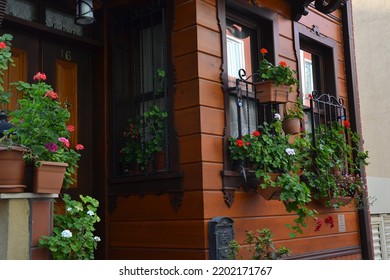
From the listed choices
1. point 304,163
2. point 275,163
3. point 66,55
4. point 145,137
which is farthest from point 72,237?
point 304,163

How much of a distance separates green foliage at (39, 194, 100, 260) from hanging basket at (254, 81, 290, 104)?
2022 mm

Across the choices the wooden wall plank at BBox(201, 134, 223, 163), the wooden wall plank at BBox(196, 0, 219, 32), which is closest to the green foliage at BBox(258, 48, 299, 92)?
the wooden wall plank at BBox(196, 0, 219, 32)

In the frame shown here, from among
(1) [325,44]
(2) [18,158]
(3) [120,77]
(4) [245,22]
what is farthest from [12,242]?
(1) [325,44]

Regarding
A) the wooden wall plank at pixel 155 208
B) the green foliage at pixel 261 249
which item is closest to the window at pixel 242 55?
the wooden wall plank at pixel 155 208

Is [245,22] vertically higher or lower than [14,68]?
higher

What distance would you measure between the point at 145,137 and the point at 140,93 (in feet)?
1.55

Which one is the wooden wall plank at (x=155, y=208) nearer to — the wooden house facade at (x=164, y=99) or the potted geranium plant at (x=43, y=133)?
the wooden house facade at (x=164, y=99)

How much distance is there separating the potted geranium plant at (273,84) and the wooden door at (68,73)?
171 cm

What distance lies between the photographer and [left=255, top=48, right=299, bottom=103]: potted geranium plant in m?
4.89

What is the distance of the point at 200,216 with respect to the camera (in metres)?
4.38

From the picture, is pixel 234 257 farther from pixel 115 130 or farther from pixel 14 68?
pixel 14 68

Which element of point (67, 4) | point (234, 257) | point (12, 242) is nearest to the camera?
point (12, 242)

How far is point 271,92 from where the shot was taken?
488 cm

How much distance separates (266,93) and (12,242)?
8.94 ft
